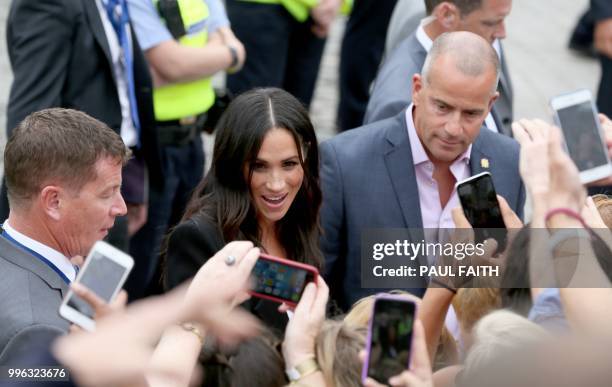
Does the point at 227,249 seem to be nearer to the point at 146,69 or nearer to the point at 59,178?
the point at 59,178

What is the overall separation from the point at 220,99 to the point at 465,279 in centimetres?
243

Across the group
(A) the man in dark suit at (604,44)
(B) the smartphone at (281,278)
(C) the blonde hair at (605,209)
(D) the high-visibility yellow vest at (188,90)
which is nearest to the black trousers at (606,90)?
(A) the man in dark suit at (604,44)

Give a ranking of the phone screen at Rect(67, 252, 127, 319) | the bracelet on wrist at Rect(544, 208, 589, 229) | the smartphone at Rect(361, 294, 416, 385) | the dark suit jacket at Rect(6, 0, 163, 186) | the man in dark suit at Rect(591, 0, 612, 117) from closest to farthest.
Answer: the phone screen at Rect(67, 252, 127, 319) → the smartphone at Rect(361, 294, 416, 385) → the bracelet on wrist at Rect(544, 208, 589, 229) → the dark suit jacket at Rect(6, 0, 163, 186) → the man in dark suit at Rect(591, 0, 612, 117)

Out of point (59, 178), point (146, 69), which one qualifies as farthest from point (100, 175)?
point (146, 69)

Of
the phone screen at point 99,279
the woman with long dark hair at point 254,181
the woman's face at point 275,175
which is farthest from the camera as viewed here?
the woman's face at point 275,175

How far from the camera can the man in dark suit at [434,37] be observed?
4988mm

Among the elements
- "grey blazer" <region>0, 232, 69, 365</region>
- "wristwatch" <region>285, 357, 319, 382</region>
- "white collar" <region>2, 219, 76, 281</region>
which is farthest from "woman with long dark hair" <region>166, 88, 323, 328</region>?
"wristwatch" <region>285, 357, 319, 382</region>

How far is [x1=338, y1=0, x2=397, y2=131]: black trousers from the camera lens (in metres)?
7.67

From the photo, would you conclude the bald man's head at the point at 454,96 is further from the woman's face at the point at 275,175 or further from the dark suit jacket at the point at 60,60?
the dark suit jacket at the point at 60,60

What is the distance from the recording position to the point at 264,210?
402 centimetres

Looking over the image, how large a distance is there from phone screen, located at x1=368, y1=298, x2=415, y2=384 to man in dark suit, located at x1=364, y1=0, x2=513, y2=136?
2.23 meters

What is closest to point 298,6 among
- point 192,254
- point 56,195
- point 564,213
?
point 192,254

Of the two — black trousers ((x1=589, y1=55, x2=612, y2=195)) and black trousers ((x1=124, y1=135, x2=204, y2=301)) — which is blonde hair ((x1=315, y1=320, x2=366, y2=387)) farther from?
black trousers ((x1=589, y1=55, x2=612, y2=195))

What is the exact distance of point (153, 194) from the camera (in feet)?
17.7
